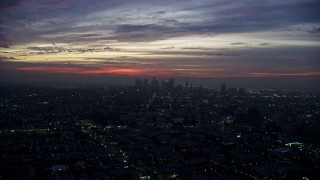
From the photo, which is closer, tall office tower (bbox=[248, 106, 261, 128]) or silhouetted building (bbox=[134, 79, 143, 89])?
tall office tower (bbox=[248, 106, 261, 128])

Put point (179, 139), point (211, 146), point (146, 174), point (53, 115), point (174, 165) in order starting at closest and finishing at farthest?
1. point (146, 174)
2. point (174, 165)
3. point (211, 146)
4. point (179, 139)
5. point (53, 115)

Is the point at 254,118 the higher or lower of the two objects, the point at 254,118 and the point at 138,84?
the higher

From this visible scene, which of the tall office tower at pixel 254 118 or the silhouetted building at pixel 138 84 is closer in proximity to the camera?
the tall office tower at pixel 254 118

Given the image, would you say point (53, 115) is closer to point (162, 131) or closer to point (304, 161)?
point (162, 131)

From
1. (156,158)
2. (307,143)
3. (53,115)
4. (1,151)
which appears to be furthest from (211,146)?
(53,115)

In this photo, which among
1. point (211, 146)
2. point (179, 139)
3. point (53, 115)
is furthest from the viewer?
point (53, 115)

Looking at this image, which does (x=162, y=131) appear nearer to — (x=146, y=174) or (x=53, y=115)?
(x=146, y=174)

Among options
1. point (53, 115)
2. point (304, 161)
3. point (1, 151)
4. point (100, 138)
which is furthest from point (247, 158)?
point (53, 115)

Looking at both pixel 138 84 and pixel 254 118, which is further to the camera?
pixel 138 84

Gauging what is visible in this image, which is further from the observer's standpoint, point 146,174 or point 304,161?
point 304,161
